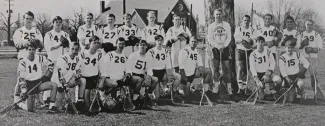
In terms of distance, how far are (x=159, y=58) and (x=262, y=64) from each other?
6.39 feet

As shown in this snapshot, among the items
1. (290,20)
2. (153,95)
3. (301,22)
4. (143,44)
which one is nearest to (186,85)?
(153,95)

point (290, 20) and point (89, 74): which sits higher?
point (290, 20)

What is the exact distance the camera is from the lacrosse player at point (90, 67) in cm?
538

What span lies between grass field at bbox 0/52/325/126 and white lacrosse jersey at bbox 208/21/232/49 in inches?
55.6

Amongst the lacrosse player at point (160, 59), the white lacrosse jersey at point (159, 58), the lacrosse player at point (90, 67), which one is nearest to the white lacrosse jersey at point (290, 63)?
the lacrosse player at point (160, 59)

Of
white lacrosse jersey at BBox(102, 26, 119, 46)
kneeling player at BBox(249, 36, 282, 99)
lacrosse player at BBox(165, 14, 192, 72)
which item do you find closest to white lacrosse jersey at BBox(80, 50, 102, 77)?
white lacrosse jersey at BBox(102, 26, 119, 46)

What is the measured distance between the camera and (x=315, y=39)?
6.75 metres

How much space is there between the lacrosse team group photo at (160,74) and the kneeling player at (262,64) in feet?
0.06

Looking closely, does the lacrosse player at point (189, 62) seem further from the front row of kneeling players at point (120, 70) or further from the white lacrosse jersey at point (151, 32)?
the white lacrosse jersey at point (151, 32)

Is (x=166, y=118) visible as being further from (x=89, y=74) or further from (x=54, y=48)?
(x=54, y=48)

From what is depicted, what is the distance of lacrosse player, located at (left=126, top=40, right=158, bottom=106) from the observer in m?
5.76

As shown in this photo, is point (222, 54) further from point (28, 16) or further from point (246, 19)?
point (28, 16)

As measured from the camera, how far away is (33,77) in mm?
5289

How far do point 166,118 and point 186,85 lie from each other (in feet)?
5.18
